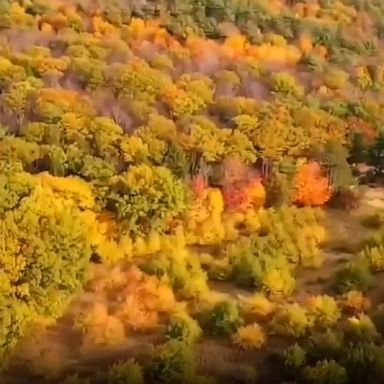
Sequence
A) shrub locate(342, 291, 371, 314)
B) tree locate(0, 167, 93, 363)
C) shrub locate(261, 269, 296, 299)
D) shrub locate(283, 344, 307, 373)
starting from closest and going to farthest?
shrub locate(283, 344, 307, 373), tree locate(0, 167, 93, 363), shrub locate(342, 291, 371, 314), shrub locate(261, 269, 296, 299)

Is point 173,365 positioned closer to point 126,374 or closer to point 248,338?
point 126,374

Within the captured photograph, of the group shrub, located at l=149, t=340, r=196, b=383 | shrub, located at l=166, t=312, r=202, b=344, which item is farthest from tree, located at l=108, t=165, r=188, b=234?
shrub, located at l=149, t=340, r=196, b=383

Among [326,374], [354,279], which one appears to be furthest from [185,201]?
[326,374]

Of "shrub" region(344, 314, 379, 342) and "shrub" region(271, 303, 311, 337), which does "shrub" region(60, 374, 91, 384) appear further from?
"shrub" region(344, 314, 379, 342)

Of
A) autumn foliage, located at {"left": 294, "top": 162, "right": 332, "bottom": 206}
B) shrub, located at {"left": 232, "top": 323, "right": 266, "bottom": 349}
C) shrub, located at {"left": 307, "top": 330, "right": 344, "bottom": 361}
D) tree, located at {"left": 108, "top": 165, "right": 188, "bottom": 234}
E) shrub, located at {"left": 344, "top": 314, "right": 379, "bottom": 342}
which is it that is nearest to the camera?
shrub, located at {"left": 307, "top": 330, "right": 344, "bottom": 361}

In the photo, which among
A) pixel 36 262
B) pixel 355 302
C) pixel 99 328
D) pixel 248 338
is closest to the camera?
pixel 36 262

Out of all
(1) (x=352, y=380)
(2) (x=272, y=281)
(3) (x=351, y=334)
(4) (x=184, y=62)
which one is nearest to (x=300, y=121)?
(4) (x=184, y=62)

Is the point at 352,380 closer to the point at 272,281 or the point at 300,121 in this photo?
the point at 272,281
